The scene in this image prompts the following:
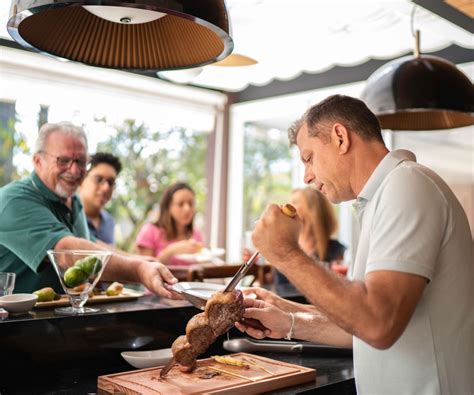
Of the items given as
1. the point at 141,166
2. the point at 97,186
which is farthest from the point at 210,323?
the point at 141,166

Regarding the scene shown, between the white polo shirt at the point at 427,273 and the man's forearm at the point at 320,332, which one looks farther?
the man's forearm at the point at 320,332

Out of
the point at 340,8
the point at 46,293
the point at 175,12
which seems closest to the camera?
the point at 175,12

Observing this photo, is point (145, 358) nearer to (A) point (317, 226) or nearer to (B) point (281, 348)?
(B) point (281, 348)

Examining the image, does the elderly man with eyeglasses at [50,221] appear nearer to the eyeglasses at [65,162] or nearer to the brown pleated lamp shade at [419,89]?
the eyeglasses at [65,162]

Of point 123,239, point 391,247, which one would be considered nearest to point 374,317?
point 391,247

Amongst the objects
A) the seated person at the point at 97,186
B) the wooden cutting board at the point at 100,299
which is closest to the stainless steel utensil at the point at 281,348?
the wooden cutting board at the point at 100,299

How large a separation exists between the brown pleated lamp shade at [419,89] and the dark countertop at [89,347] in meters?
0.97

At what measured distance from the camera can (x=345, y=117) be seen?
1479 mm

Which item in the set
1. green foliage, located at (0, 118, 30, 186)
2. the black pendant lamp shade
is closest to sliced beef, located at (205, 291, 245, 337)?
the black pendant lamp shade

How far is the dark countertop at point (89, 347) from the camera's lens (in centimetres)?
161

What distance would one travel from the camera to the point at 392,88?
7.34 ft

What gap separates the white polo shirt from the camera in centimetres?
125

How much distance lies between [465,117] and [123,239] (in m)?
3.47

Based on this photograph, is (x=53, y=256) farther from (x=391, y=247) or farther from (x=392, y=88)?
(x=392, y=88)
